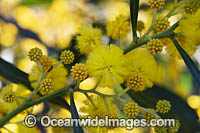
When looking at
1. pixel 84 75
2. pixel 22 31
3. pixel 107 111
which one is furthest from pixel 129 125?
pixel 22 31

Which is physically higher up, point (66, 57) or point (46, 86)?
point (66, 57)

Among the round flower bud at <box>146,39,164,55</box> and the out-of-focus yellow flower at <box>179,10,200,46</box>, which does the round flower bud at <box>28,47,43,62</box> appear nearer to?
the round flower bud at <box>146,39,164,55</box>

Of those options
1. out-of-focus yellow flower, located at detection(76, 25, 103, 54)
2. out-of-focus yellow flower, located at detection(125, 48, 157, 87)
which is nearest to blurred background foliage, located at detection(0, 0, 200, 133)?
out-of-focus yellow flower, located at detection(76, 25, 103, 54)

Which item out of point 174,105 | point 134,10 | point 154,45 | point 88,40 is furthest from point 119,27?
point 174,105

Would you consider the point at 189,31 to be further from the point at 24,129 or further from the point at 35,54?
the point at 24,129

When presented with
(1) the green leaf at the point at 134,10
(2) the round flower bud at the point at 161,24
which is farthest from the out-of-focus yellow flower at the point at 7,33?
(2) the round flower bud at the point at 161,24

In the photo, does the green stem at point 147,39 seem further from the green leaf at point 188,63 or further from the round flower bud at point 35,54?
the round flower bud at point 35,54
